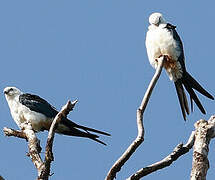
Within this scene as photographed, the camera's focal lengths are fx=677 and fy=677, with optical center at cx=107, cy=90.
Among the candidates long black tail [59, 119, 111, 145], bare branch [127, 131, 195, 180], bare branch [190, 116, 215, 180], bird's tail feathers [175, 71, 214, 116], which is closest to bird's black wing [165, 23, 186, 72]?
bird's tail feathers [175, 71, 214, 116]

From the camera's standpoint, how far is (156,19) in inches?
380

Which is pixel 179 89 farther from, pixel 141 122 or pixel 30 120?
pixel 141 122

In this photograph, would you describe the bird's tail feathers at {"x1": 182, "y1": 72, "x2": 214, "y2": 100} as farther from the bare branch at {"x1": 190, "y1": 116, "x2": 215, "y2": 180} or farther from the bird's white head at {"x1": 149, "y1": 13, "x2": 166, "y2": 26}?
the bare branch at {"x1": 190, "y1": 116, "x2": 215, "y2": 180}

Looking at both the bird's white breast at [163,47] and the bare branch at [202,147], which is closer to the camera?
the bare branch at [202,147]

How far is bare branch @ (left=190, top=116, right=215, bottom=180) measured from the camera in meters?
5.45


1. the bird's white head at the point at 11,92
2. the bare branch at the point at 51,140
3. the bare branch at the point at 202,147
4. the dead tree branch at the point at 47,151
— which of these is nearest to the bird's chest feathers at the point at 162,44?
the bird's white head at the point at 11,92

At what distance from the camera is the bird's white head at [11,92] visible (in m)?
10.1

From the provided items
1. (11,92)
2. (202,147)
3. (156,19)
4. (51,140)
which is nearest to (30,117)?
(11,92)

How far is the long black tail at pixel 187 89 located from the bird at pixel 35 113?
1.39 m

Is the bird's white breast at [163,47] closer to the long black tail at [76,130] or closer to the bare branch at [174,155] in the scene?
the long black tail at [76,130]

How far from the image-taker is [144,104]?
6.33 meters

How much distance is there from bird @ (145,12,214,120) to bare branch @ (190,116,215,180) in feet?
11.5

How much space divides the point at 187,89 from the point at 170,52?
0.57 m

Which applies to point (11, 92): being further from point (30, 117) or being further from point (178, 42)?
point (178, 42)
